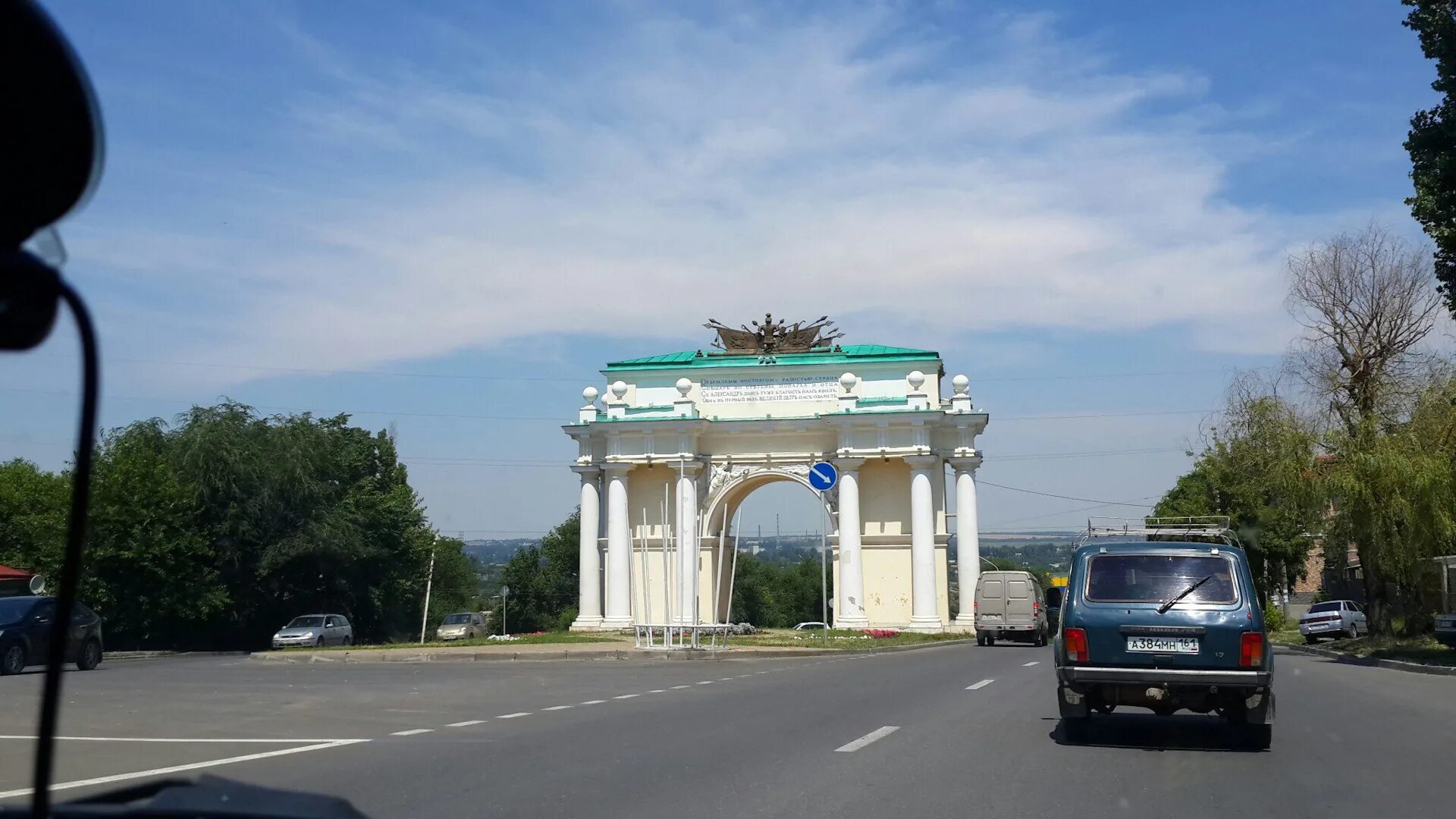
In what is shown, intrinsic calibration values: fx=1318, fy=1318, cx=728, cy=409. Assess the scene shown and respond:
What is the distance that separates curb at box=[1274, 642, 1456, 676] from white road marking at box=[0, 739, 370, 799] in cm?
2075

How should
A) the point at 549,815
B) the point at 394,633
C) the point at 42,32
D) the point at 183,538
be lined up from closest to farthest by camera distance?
the point at 42,32
the point at 549,815
the point at 183,538
the point at 394,633

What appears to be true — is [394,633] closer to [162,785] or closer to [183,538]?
[183,538]

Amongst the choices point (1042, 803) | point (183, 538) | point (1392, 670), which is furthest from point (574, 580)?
point (1042, 803)

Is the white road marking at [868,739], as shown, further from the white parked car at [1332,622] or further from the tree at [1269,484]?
the white parked car at [1332,622]

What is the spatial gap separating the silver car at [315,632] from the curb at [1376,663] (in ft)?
98.6

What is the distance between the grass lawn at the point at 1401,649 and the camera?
90.3 ft

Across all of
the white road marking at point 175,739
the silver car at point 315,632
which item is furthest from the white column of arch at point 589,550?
the white road marking at point 175,739

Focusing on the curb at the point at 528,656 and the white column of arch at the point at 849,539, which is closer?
the curb at the point at 528,656

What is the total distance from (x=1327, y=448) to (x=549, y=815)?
30.7 meters

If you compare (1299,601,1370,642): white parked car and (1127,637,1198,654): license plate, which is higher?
(1127,637,1198,654): license plate

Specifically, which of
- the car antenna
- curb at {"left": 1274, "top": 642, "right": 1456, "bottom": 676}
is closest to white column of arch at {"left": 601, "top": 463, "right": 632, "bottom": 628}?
curb at {"left": 1274, "top": 642, "right": 1456, "bottom": 676}

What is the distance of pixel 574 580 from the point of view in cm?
9862

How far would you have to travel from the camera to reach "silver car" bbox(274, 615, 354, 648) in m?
42.3

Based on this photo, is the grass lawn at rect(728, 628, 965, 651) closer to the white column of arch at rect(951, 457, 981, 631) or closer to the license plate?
the white column of arch at rect(951, 457, 981, 631)
